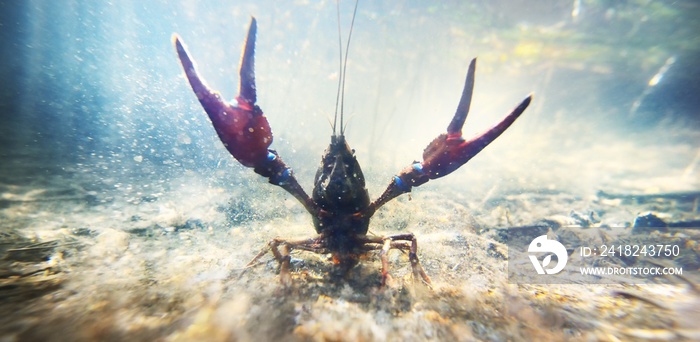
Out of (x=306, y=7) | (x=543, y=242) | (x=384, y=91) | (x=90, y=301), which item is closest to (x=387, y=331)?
(x=90, y=301)

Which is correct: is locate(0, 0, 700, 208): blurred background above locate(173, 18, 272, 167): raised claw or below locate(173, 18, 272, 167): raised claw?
above

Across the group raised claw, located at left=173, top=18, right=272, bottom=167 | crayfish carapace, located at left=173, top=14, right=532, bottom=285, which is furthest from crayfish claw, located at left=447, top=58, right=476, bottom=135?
raised claw, located at left=173, top=18, right=272, bottom=167

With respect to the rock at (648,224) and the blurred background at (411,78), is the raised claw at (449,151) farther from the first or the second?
the rock at (648,224)

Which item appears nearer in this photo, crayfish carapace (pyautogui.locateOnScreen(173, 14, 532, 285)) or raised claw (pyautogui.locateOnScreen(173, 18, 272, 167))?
raised claw (pyautogui.locateOnScreen(173, 18, 272, 167))
